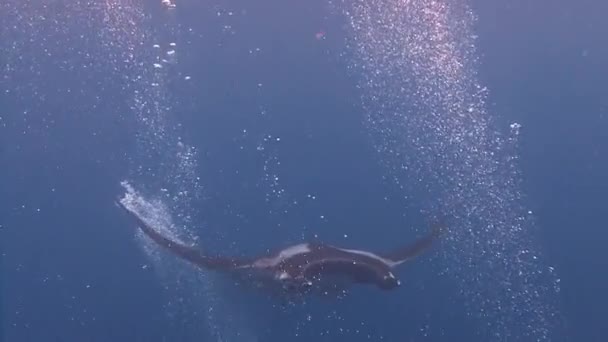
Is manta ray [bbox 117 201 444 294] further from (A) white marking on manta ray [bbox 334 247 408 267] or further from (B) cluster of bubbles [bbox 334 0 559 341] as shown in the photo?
(B) cluster of bubbles [bbox 334 0 559 341]

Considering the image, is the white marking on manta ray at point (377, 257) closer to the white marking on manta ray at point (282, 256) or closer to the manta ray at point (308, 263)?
the manta ray at point (308, 263)

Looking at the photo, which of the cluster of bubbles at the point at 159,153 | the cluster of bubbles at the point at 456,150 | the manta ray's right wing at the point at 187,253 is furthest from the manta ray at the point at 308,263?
the cluster of bubbles at the point at 456,150

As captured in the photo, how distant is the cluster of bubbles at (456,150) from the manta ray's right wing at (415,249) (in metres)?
0.16

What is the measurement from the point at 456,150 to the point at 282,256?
2.13 metres

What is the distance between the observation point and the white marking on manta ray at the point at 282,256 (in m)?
5.38

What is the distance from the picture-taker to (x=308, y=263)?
17.1ft

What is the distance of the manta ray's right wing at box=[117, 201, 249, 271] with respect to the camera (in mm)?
5527

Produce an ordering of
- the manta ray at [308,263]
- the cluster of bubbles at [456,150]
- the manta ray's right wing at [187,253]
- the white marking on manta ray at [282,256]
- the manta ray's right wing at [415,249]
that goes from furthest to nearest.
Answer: the cluster of bubbles at [456,150]
the manta ray's right wing at [415,249]
the manta ray's right wing at [187,253]
the white marking on manta ray at [282,256]
the manta ray at [308,263]

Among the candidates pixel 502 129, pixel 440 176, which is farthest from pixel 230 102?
pixel 502 129

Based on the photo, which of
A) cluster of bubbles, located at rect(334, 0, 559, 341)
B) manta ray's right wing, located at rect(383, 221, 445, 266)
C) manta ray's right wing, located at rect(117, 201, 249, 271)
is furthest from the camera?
cluster of bubbles, located at rect(334, 0, 559, 341)

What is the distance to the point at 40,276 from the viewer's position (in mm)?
5707

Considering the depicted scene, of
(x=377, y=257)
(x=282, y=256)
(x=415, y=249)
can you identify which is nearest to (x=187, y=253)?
(x=282, y=256)

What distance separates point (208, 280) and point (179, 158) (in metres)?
1.14

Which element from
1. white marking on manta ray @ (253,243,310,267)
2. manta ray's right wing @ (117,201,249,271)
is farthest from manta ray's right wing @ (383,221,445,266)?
manta ray's right wing @ (117,201,249,271)
